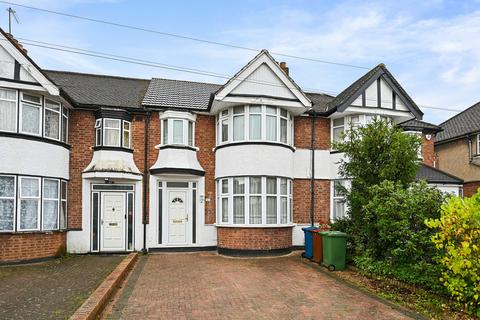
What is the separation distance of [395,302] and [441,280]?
1138 mm

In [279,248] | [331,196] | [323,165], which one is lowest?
[279,248]

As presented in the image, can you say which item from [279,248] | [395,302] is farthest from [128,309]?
[279,248]

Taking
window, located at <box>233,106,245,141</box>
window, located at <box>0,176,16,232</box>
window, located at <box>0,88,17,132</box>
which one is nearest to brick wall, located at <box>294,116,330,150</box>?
window, located at <box>233,106,245,141</box>

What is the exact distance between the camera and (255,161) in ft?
47.6

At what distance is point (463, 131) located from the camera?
22.7 metres

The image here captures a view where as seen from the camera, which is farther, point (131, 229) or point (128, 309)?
point (131, 229)

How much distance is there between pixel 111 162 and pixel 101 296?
7548 mm

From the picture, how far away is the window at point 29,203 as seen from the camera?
12.4 m

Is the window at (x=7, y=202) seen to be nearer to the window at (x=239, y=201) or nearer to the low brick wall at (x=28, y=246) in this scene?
the low brick wall at (x=28, y=246)

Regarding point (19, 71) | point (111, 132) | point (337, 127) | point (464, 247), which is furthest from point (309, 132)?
point (19, 71)

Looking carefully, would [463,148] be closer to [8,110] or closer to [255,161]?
[255,161]

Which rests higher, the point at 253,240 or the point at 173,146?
the point at 173,146

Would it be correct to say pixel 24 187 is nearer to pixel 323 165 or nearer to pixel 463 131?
pixel 323 165

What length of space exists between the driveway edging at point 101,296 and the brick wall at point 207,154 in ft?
15.9
